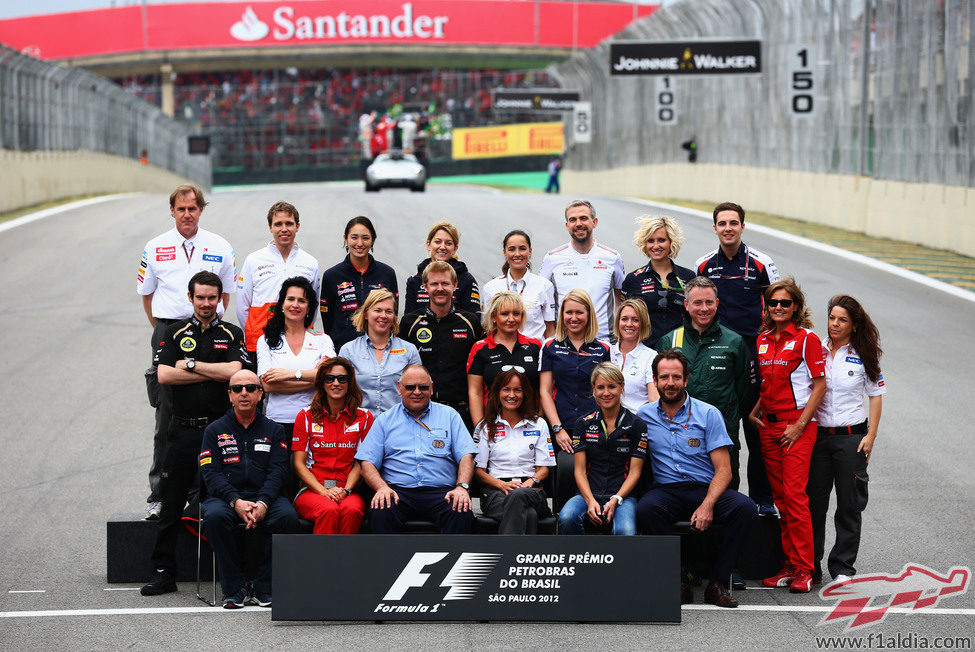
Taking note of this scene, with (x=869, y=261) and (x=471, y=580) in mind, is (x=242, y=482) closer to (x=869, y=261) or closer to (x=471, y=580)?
(x=471, y=580)

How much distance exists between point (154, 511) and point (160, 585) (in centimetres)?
67

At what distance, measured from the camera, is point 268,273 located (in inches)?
324

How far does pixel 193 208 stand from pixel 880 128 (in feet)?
54.0

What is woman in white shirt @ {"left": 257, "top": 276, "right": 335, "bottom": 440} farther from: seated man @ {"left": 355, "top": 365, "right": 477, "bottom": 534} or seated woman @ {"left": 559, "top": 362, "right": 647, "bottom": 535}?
seated woman @ {"left": 559, "top": 362, "right": 647, "bottom": 535}

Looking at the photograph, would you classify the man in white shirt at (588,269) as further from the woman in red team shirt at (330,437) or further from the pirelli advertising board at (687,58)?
the pirelli advertising board at (687,58)

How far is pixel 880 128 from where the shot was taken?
70.2 ft

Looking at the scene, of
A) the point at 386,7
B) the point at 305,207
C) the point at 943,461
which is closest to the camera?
the point at 943,461

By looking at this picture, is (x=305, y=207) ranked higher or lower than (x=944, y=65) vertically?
lower

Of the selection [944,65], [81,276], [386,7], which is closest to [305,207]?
[81,276]

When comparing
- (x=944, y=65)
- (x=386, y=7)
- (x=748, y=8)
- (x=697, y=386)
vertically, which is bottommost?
(x=697, y=386)

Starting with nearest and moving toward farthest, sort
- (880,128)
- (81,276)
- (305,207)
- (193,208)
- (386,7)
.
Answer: (193,208) < (81,276) < (880,128) < (305,207) < (386,7)

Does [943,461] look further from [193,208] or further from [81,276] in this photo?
[81,276]

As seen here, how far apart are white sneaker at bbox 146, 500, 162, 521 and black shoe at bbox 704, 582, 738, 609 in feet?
11.0

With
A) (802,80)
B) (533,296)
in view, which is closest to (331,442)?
(533,296)
